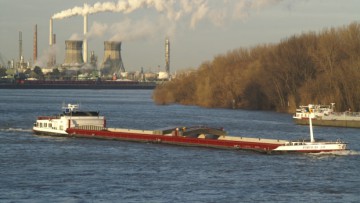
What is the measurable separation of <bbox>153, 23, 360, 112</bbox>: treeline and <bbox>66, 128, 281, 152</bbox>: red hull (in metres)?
34.6

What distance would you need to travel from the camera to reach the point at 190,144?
62750mm

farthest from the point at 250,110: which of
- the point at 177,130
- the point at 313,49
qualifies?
the point at 177,130

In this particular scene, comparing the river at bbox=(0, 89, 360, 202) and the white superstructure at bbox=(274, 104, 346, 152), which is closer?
the river at bbox=(0, 89, 360, 202)

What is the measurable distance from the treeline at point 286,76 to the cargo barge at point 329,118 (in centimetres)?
916

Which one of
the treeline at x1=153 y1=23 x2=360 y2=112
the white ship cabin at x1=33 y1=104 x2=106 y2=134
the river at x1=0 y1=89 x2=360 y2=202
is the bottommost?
the river at x1=0 y1=89 x2=360 y2=202

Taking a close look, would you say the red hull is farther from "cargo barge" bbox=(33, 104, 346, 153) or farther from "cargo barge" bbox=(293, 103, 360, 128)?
"cargo barge" bbox=(293, 103, 360, 128)

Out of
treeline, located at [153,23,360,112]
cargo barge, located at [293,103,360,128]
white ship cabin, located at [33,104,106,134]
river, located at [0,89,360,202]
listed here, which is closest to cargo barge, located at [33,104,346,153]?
white ship cabin, located at [33,104,106,134]

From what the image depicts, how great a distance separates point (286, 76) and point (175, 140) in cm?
4830

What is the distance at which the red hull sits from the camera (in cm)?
5847

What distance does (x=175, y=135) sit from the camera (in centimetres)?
6450

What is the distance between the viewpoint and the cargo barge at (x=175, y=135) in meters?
56.4

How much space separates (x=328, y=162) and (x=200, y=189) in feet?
40.0

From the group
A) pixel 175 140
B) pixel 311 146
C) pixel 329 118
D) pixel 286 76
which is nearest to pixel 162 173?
pixel 311 146

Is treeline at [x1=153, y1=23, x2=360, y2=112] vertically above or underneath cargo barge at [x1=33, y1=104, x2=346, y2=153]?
above
